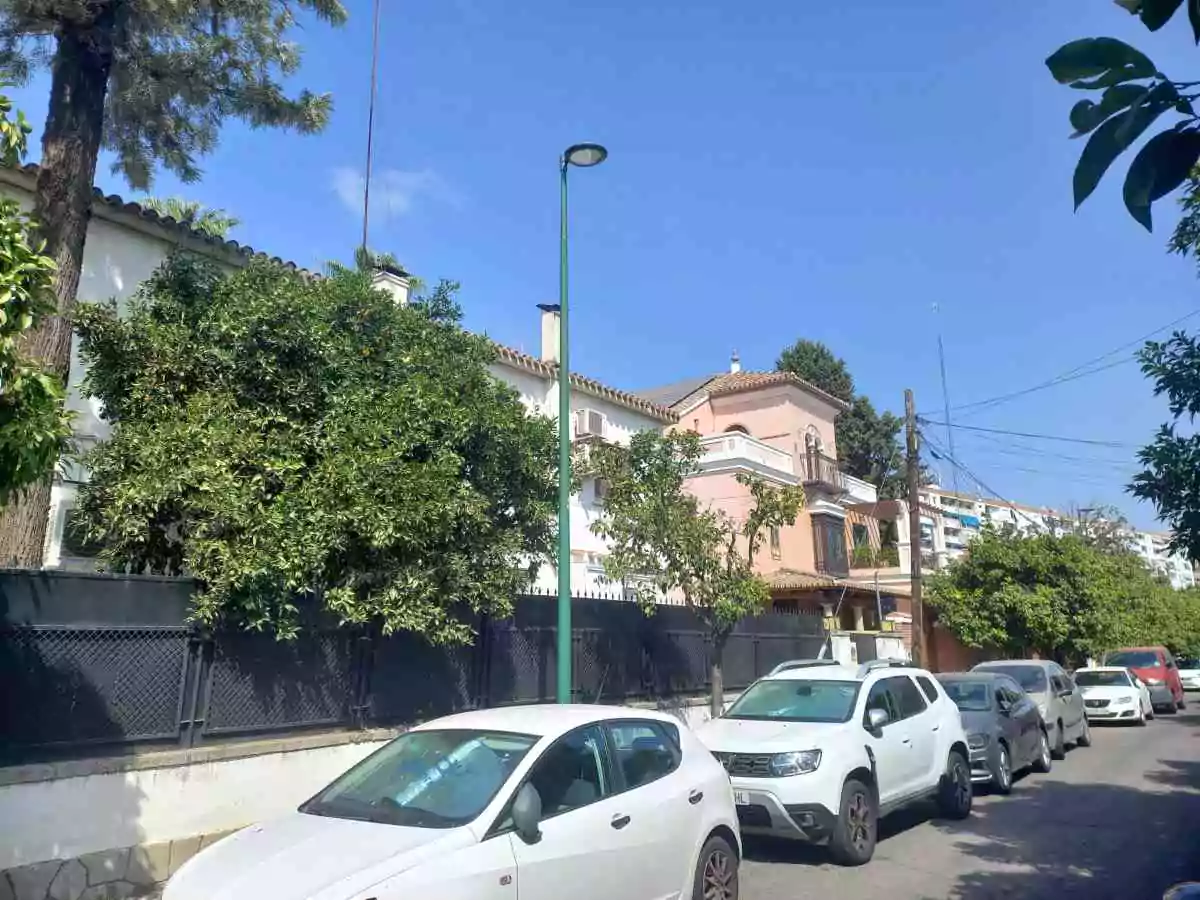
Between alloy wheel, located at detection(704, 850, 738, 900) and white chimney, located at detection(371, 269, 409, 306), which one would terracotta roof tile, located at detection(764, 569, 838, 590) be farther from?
alloy wheel, located at detection(704, 850, 738, 900)

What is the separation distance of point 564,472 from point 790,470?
71.4 ft

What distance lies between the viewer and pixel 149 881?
7383 mm

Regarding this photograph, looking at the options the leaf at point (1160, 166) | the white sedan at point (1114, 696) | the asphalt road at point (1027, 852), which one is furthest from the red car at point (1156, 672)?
the leaf at point (1160, 166)

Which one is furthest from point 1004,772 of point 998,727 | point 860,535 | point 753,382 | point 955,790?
point 860,535

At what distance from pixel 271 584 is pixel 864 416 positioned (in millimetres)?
44704

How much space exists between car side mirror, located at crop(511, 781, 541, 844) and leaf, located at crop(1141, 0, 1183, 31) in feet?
13.7

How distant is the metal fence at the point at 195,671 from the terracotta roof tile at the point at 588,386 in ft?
28.6

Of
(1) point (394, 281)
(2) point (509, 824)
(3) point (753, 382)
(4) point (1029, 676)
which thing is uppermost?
(3) point (753, 382)

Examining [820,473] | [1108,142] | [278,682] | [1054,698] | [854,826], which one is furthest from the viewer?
[820,473]

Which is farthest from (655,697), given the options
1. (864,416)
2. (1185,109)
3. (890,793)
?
(864,416)

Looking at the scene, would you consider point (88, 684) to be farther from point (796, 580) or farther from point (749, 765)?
point (796, 580)

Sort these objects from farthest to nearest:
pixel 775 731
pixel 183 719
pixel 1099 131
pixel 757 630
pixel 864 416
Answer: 1. pixel 864 416
2. pixel 757 630
3. pixel 775 731
4. pixel 183 719
5. pixel 1099 131

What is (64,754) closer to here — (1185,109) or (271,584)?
(271,584)

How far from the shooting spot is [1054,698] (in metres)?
16.3
